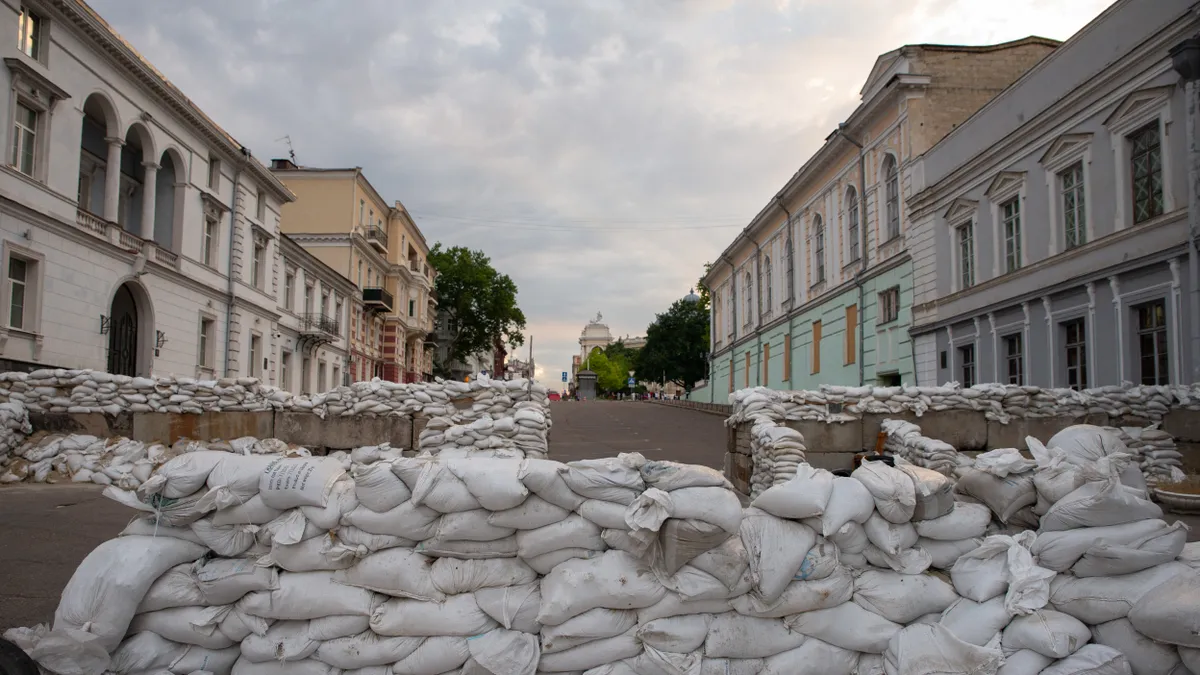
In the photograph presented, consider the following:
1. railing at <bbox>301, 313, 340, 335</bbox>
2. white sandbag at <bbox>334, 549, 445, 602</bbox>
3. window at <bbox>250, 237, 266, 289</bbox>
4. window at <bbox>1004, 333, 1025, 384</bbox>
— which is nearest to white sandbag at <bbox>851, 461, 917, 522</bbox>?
white sandbag at <bbox>334, 549, 445, 602</bbox>

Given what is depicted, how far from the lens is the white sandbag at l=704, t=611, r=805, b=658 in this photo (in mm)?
2656

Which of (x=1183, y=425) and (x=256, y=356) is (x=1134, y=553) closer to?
(x=1183, y=425)

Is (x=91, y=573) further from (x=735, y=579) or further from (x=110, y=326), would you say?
(x=110, y=326)

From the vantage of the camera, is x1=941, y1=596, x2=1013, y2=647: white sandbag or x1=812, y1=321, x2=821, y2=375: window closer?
x1=941, y1=596, x2=1013, y2=647: white sandbag

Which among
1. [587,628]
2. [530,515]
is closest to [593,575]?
[587,628]

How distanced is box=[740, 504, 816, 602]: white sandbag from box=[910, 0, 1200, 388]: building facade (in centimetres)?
972

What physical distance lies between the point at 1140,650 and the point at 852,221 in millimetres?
20628

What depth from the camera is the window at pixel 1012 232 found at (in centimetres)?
1380

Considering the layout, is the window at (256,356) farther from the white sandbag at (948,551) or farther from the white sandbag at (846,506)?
the white sandbag at (948,551)

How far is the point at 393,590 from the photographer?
9.15ft

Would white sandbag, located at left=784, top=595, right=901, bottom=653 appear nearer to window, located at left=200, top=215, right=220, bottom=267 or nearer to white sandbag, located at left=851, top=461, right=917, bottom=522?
white sandbag, located at left=851, top=461, right=917, bottom=522

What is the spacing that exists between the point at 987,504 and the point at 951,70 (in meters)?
17.3

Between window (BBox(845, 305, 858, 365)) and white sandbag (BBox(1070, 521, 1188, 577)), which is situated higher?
window (BBox(845, 305, 858, 365))

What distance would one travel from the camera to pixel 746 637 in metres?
2.67
